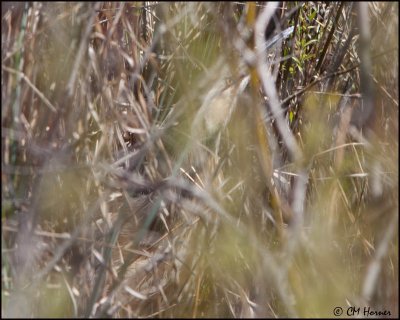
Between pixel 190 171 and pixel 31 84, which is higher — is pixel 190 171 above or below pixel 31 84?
below

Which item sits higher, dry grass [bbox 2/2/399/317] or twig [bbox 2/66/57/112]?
twig [bbox 2/66/57/112]

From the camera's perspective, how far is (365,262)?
5.57 ft

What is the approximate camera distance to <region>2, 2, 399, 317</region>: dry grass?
1252mm

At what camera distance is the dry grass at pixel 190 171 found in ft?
4.11

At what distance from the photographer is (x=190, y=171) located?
1.84m

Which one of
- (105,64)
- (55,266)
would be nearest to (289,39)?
(105,64)

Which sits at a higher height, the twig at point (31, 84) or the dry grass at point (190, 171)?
the twig at point (31, 84)

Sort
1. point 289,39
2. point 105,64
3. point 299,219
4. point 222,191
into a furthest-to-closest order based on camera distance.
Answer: point 289,39 → point 222,191 → point 105,64 → point 299,219

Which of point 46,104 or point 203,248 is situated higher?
point 46,104

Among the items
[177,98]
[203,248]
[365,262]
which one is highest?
[177,98]

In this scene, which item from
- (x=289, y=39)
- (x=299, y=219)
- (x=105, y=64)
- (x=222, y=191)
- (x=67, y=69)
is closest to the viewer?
(x=299, y=219)

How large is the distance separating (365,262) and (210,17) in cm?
70

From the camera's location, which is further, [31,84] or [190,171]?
[190,171]

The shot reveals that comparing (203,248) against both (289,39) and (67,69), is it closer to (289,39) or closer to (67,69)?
(67,69)
